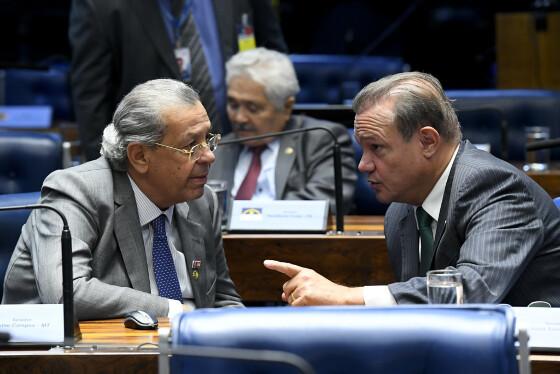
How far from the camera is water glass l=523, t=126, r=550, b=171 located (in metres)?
5.17

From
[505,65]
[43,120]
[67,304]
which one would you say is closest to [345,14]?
[505,65]

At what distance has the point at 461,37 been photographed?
920 centimetres

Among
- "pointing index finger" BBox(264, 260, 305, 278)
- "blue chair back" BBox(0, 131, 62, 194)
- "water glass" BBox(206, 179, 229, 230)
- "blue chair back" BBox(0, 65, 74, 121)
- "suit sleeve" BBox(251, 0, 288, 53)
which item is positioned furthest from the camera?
"blue chair back" BBox(0, 65, 74, 121)

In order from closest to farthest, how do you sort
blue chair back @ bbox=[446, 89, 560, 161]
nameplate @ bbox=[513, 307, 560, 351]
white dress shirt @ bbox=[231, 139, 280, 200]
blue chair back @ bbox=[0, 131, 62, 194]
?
nameplate @ bbox=[513, 307, 560, 351] → blue chair back @ bbox=[0, 131, 62, 194] → white dress shirt @ bbox=[231, 139, 280, 200] → blue chair back @ bbox=[446, 89, 560, 161]

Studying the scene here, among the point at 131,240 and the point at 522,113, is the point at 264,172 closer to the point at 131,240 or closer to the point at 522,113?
the point at 522,113

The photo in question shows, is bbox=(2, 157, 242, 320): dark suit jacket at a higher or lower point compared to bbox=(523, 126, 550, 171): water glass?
higher

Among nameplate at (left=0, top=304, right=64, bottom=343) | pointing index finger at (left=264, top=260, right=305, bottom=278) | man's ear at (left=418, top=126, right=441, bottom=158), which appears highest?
man's ear at (left=418, top=126, right=441, bottom=158)

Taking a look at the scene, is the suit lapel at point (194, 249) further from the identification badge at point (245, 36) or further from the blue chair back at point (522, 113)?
the blue chair back at point (522, 113)

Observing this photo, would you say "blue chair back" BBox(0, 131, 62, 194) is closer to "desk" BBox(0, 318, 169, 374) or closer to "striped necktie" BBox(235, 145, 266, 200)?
"striped necktie" BBox(235, 145, 266, 200)

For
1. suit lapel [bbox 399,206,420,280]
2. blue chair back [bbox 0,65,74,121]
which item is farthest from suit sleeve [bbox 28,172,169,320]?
blue chair back [bbox 0,65,74,121]

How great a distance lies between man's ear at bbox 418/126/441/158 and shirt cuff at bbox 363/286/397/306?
42 cm

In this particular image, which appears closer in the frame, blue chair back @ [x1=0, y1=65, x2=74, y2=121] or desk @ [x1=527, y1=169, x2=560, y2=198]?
desk @ [x1=527, y1=169, x2=560, y2=198]

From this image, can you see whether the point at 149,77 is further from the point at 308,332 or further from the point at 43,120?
the point at 308,332

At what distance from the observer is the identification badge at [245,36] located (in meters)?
5.31
